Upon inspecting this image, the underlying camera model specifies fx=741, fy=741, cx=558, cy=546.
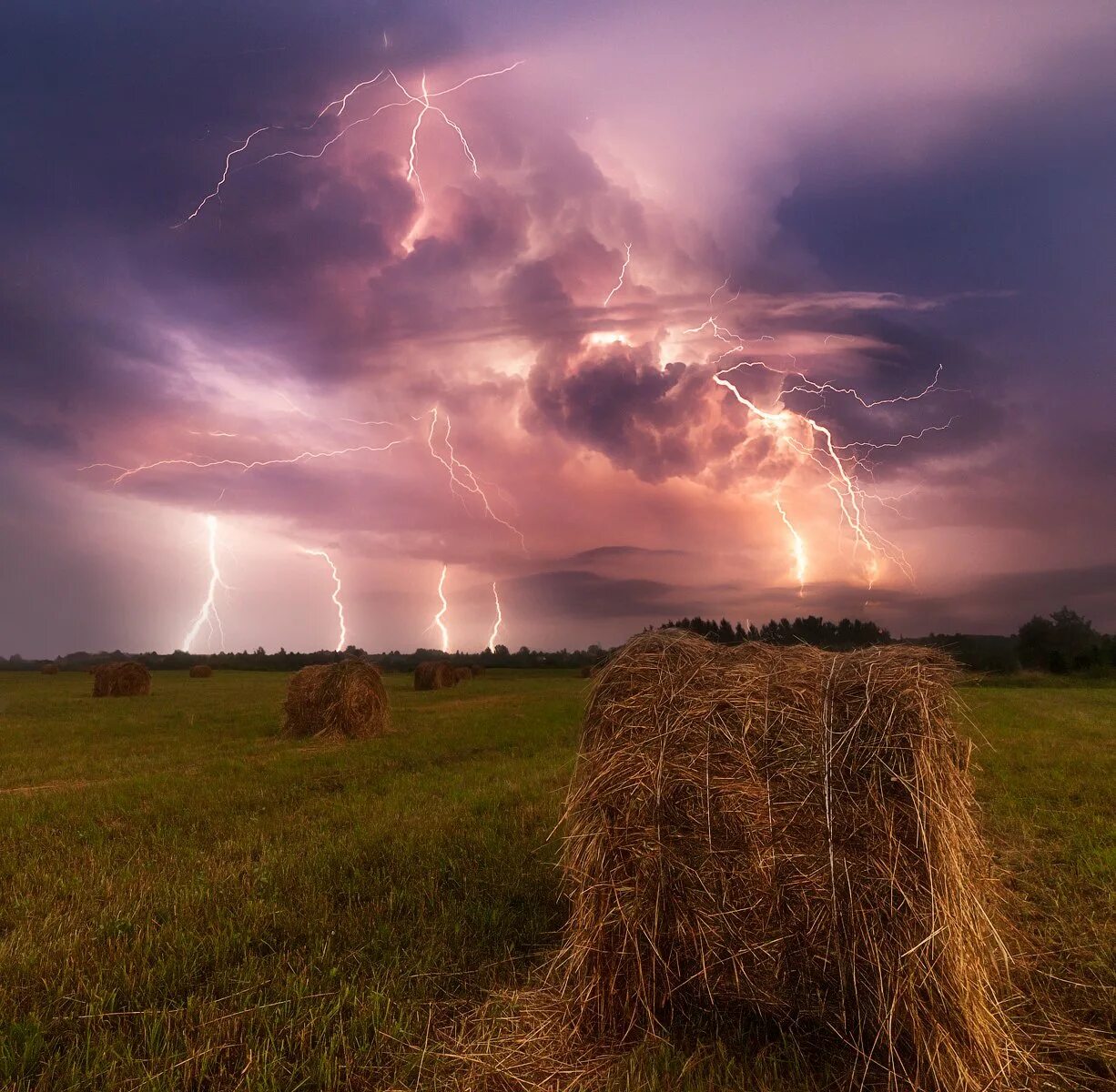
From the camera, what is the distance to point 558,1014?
4383mm

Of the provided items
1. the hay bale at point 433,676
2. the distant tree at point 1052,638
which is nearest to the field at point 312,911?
the hay bale at point 433,676

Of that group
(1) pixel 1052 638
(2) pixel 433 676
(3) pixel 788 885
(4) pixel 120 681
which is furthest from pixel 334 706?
(1) pixel 1052 638

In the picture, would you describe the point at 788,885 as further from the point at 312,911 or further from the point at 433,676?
the point at 433,676

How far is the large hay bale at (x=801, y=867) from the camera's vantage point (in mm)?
3857

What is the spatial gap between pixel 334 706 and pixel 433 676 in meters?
21.7

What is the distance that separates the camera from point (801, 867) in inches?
163

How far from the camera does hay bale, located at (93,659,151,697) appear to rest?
3303 cm

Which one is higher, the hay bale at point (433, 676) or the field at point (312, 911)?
the hay bale at point (433, 676)

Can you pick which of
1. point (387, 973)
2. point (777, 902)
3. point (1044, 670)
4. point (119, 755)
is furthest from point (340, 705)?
point (1044, 670)

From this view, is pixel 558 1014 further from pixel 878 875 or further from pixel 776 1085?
pixel 878 875

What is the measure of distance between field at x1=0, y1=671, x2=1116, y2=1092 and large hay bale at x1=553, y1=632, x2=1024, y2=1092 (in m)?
0.44

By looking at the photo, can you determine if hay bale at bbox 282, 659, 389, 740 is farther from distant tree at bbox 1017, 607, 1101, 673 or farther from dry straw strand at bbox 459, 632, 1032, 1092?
distant tree at bbox 1017, 607, 1101, 673

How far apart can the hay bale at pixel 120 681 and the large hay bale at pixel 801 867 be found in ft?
114

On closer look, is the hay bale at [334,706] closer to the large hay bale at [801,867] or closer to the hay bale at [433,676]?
the large hay bale at [801,867]
